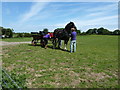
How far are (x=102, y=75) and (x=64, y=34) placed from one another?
267 inches

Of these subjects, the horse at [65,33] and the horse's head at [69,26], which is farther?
the horse at [65,33]

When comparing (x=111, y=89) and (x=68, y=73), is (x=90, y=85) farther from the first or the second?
(x=68, y=73)

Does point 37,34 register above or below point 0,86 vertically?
above

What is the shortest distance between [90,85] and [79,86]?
0.38 m

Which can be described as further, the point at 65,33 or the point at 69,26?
the point at 65,33

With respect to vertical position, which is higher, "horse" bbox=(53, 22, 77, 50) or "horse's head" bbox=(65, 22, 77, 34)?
"horse's head" bbox=(65, 22, 77, 34)

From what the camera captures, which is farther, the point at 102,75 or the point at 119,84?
the point at 102,75

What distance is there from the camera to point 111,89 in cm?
361

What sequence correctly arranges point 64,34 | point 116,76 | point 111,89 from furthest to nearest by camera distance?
point 64,34
point 116,76
point 111,89

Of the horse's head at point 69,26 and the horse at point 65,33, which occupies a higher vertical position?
the horse's head at point 69,26

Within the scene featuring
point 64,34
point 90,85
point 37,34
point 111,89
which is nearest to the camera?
point 111,89

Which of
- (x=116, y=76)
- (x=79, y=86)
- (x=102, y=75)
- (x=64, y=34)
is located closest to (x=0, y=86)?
(x=79, y=86)

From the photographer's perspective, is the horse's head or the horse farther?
the horse

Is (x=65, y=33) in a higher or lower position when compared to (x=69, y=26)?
lower
